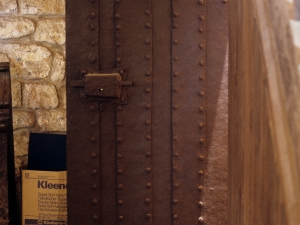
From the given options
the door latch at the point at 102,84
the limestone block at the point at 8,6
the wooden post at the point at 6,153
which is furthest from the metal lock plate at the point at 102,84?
the limestone block at the point at 8,6

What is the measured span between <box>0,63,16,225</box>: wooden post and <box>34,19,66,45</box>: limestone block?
0.32 metres

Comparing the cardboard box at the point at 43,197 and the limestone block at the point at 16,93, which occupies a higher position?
the limestone block at the point at 16,93

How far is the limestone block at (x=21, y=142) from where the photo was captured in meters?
2.40

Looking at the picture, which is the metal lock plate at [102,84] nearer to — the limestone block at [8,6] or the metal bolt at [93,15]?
the metal bolt at [93,15]

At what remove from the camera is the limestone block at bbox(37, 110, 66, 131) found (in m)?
2.39

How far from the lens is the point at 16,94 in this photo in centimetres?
238

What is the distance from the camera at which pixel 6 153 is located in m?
2.13

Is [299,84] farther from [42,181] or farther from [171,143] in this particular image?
[42,181]

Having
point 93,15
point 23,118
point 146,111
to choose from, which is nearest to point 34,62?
point 23,118

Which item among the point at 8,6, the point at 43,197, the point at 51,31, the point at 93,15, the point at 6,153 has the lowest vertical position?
the point at 43,197

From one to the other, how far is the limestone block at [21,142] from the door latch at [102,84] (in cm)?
105

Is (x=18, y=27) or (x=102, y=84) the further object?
(x=18, y=27)

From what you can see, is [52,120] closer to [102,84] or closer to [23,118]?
[23,118]

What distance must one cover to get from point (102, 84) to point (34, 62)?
105cm
